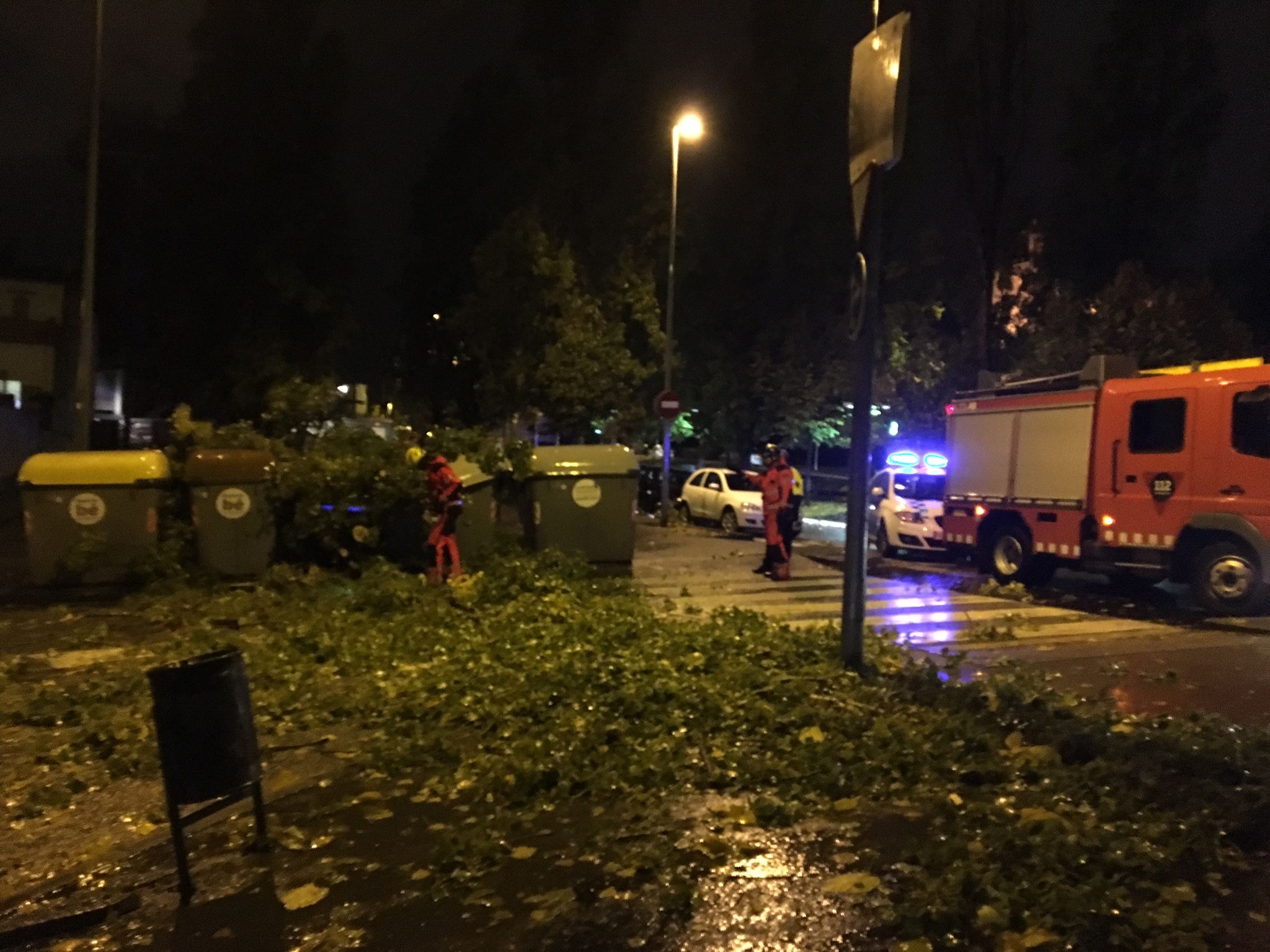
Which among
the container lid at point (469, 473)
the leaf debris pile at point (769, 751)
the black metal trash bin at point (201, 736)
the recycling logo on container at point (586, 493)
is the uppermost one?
the container lid at point (469, 473)

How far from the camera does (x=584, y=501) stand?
41.7ft

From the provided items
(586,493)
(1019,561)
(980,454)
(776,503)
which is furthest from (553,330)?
(1019,561)

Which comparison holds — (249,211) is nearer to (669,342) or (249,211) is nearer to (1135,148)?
(669,342)

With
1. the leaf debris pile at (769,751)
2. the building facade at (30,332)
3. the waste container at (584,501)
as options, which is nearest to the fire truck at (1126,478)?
the leaf debris pile at (769,751)

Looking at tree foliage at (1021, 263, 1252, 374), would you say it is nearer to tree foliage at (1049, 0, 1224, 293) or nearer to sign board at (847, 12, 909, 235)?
tree foliage at (1049, 0, 1224, 293)

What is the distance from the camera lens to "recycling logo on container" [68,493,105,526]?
1155cm

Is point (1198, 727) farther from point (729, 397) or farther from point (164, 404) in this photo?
point (164, 404)

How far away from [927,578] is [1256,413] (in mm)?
4848

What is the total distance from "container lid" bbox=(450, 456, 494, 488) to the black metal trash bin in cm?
734

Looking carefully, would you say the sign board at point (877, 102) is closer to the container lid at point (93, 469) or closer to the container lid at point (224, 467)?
the container lid at point (224, 467)

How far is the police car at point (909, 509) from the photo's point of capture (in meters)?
17.4

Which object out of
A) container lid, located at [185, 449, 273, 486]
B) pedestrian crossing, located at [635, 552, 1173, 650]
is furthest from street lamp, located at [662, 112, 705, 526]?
container lid, located at [185, 449, 273, 486]

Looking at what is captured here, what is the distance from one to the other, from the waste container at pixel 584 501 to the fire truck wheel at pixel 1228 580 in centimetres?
641

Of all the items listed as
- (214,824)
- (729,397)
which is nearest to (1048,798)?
(214,824)
